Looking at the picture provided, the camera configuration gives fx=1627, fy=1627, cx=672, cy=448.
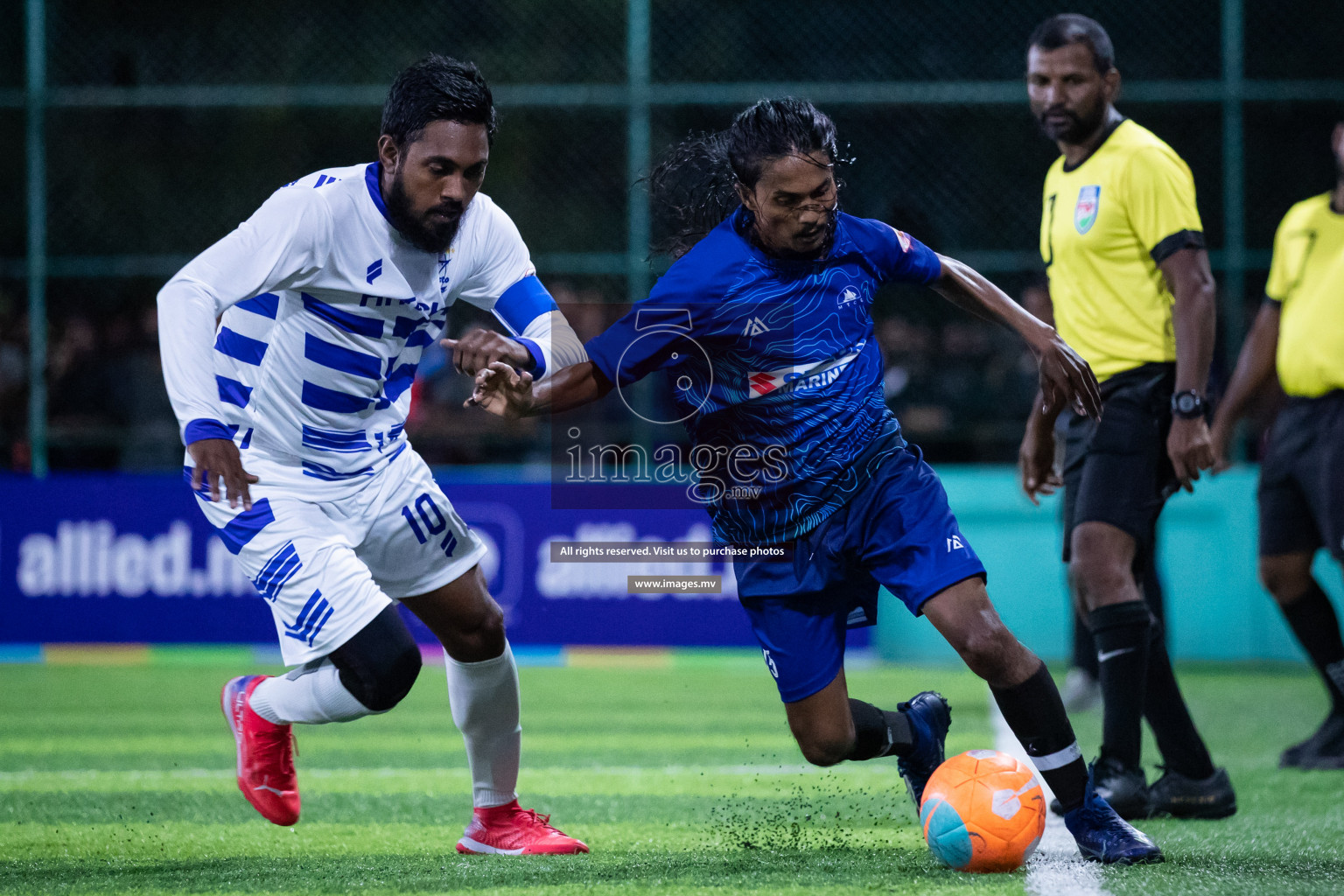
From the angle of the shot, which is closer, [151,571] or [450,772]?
[450,772]

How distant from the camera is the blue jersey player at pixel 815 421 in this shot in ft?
13.6

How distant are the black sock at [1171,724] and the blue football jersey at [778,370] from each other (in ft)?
4.87

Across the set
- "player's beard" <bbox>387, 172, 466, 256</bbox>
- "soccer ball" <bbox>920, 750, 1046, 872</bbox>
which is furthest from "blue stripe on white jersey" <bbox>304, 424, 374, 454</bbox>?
"soccer ball" <bbox>920, 750, 1046, 872</bbox>

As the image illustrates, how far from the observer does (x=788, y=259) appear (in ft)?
14.1

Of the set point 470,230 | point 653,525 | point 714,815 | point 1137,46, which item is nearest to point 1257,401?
point 1137,46

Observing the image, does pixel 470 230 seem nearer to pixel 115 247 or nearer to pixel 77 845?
pixel 77 845

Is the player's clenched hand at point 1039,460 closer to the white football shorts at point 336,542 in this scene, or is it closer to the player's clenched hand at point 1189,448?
the player's clenched hand at point 1189,448

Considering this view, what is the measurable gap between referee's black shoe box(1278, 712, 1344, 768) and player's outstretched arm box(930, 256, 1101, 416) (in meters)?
2.66

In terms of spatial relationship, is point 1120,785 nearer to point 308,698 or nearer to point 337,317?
point 308,698

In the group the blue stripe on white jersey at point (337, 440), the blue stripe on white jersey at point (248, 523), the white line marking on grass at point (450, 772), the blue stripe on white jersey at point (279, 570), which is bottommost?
the white line marking on grass at point (450, 772)

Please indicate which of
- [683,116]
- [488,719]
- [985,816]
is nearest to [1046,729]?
[985,816]

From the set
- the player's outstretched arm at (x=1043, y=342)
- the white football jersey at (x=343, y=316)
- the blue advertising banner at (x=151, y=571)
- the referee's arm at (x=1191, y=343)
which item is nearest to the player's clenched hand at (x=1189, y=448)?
the referee's arm at (x=1191, y=343)

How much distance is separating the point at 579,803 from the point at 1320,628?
3.05 metres

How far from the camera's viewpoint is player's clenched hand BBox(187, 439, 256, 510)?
394cm
